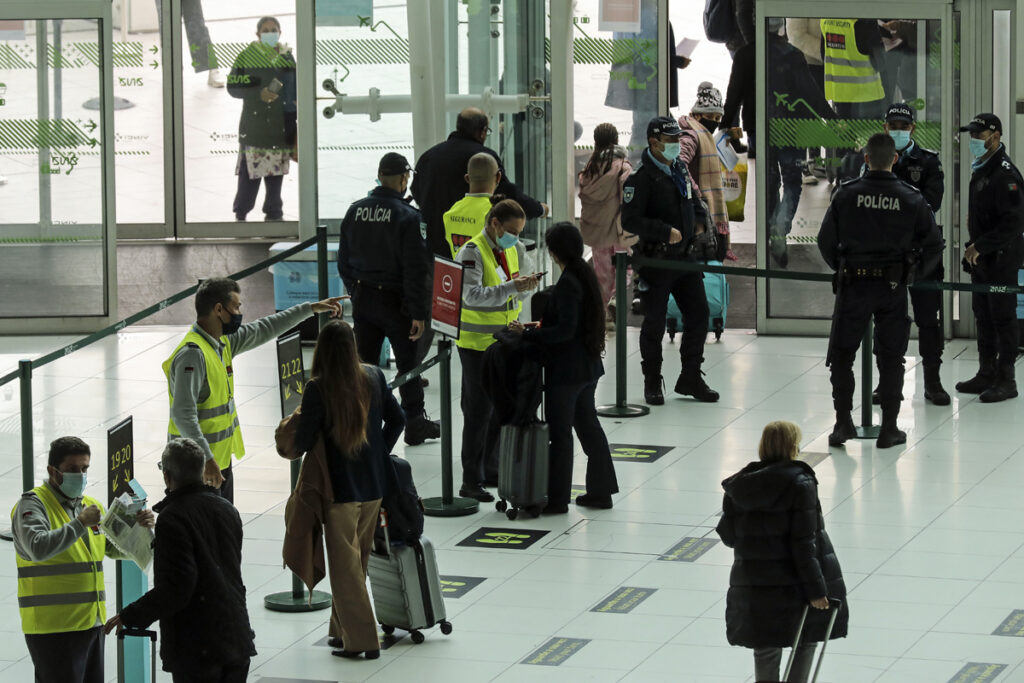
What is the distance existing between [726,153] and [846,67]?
311 centimetres

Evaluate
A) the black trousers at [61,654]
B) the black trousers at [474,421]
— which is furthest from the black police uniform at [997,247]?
the black trousers at [61,654]

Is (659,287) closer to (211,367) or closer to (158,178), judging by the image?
(211,367)

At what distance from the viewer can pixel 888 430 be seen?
11.1 meters

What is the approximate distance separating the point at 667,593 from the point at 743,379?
4.43 metres

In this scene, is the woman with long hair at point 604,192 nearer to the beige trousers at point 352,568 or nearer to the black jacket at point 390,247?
the black jacket at point 390,247

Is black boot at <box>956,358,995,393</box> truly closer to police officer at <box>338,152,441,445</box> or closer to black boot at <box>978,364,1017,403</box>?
black boot at <box>978,364,1017,403</box>

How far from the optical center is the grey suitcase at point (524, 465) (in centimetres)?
968

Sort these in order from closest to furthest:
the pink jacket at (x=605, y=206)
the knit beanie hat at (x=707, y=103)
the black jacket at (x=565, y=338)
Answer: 1. the black jacket at (x=565, y=338)
2. the pink jacket at (x=605, y=206)
3. the knit beanie hat at (x=707, y=103)

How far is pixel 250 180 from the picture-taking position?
62.8ft

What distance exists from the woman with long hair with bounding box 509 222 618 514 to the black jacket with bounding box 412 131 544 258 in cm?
150

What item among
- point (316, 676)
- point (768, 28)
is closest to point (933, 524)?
point (316, 676)

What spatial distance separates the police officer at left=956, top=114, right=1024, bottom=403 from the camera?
11727 millimetres

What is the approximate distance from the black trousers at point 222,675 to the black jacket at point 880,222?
201 inches

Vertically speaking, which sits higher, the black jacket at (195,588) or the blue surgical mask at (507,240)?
the blue surgical mask at (507,240)
